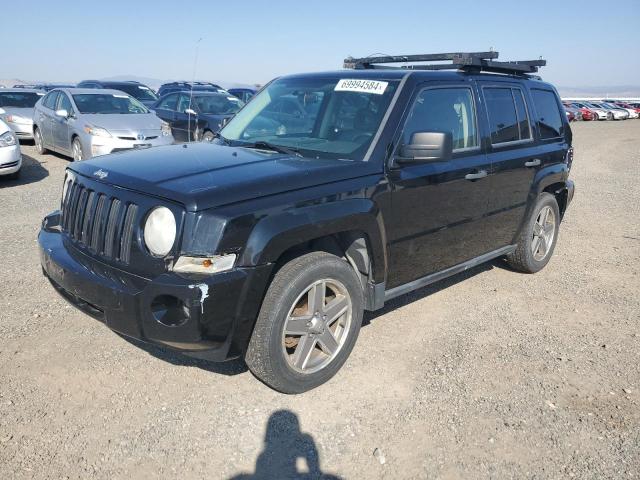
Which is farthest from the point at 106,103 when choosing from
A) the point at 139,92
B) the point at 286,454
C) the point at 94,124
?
the point at 286,454

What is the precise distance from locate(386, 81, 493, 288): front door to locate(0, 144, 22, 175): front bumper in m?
7.87

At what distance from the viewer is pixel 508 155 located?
15.4 feet

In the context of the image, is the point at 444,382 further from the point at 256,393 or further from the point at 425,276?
the point at 256,393

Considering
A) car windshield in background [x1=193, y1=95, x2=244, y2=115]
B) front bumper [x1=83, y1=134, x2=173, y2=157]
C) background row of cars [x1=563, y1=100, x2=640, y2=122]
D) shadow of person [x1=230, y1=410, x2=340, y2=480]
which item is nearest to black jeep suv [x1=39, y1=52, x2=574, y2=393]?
shadow of person [x1=230, y1=410, x2=340, y2=480]

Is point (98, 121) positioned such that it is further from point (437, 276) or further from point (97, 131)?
point (437, 276)

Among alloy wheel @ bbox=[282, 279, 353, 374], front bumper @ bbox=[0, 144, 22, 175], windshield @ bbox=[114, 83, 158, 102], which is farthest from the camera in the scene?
windshield @ bbox=[114, 83, 158, 102]

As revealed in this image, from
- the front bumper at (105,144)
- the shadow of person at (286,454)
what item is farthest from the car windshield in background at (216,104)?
the shadow of person at (286,454)

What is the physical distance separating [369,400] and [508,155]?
8.27ft

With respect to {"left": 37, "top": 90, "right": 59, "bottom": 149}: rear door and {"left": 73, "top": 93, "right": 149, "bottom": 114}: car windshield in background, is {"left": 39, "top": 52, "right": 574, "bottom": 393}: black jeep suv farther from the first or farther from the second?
{"left": 37, "top": 90, "right": 59, "bottom": 149}: rear door

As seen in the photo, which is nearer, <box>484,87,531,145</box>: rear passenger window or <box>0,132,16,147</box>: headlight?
<box>484,87,531,145</box>: rear passenger window

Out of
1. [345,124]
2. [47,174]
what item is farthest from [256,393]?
[47,174]

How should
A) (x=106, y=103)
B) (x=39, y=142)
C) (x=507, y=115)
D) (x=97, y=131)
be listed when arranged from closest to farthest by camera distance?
(x=507, y=115) < (x=97, y=131) < (x=106, y=103) < (x=39, y=142)

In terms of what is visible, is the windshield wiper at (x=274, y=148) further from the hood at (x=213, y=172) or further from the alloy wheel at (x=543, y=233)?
the alloy wheel at (x=543, y=233)

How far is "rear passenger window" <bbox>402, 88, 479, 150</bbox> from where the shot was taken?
3861mm
